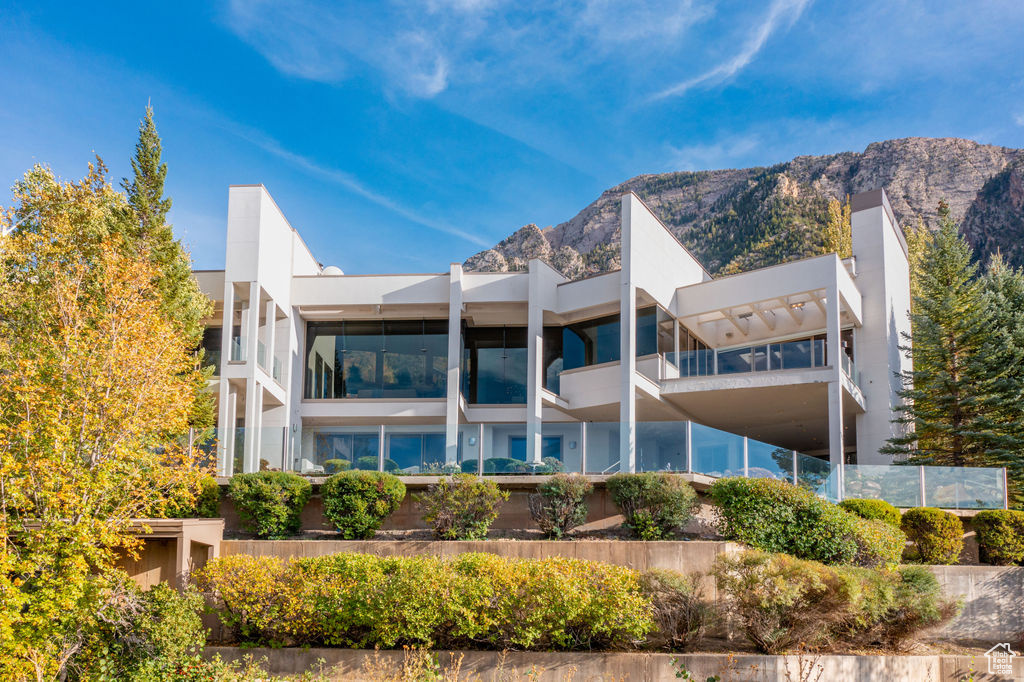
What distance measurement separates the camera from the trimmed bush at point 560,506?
53.4 feet

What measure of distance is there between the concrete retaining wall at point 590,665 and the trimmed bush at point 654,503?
347cm

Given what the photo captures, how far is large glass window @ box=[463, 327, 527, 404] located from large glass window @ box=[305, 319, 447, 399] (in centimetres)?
120

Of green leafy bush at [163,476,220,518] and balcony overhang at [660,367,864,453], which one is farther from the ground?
balcony overhang at [660,367,864,453]

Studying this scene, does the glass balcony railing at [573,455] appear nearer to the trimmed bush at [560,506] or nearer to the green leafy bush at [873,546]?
the trimmed bush at [560,506]

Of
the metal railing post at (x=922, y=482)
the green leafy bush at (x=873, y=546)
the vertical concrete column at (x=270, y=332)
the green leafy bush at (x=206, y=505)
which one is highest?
the vertical concrete column at (x=270, y=332)

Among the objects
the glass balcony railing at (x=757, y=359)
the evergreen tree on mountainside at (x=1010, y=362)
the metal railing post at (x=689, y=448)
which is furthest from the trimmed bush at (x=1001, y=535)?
the glass balcony railing at (x=757, y=359)

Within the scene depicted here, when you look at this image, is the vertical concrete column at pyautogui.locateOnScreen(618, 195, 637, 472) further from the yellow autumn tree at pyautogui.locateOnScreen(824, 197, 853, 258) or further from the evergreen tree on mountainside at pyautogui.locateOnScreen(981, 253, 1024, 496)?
the yellow autumn tree at pyautogui.locateOnScreen(824, 197, 853, 258)

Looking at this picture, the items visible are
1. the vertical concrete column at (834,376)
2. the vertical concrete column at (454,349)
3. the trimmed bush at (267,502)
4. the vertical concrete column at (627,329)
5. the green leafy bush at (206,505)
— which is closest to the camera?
the trimmed bush at (267,502)

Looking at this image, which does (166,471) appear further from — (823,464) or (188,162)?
(823,464)

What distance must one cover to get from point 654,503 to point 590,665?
4182 millimetres

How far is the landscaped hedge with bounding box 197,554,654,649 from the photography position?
12.6 metres

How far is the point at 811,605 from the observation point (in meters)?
13.0

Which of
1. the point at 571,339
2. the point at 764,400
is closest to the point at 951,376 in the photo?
the point at 764,400

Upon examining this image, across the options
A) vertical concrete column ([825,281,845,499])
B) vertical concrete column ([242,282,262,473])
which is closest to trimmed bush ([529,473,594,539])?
vertical concrete column ([825,281,845,499])
